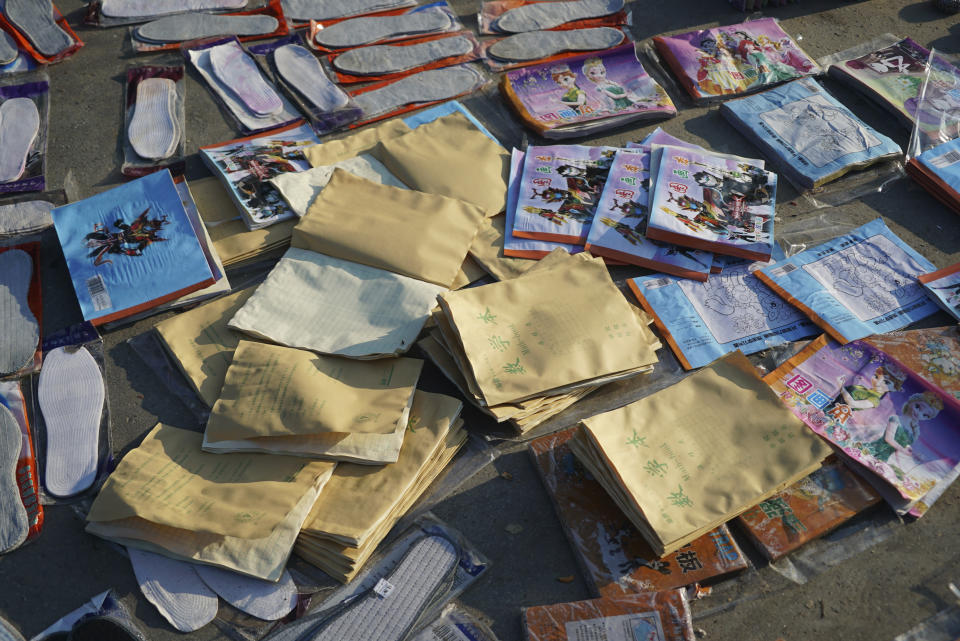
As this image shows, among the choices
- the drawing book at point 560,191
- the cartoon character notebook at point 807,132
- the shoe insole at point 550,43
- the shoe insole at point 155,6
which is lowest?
the cartoon character notebook at point 807,132

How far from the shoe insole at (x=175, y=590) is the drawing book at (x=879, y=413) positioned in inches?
75.1

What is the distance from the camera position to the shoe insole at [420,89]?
3693 millimetres

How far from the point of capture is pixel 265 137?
11.2ft

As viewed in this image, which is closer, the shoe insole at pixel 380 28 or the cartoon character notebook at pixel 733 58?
the cartoon character notebook at pixel 733 58

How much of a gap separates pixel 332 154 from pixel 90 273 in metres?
1.08

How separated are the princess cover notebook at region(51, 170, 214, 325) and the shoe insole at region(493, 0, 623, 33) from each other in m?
2.05

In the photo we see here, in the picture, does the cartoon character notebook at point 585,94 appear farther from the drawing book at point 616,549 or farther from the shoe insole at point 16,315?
the shoe insole at point 16,315

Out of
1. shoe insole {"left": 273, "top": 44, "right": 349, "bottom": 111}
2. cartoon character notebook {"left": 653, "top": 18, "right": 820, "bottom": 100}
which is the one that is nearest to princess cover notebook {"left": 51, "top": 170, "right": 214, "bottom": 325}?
shoe insole {"left": 273, "top": 44, "right": 349, "bottom": 111}

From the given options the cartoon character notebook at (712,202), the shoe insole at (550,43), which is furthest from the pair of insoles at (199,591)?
the shoe insole at (550,43)

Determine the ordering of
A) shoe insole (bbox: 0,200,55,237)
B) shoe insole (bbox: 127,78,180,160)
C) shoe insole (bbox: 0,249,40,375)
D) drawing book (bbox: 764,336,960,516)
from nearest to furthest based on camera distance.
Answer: drawing book (bbox: 764,336,960,516) → shoe insole (bbox: 0,249,40,375) → shoe insole (bbox: 0,200,55,237) → shoe insole (bbox: 127,78,180,160)

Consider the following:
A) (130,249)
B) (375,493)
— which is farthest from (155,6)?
(375,493)

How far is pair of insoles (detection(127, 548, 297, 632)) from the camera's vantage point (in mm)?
2146

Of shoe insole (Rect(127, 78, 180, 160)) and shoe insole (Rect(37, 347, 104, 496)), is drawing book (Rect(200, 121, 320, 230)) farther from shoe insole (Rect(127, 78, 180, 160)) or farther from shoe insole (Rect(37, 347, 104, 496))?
shoe insole (Rect(37, 347, 104, 496))

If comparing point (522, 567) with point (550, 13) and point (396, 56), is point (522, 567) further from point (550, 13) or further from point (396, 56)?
point (550, 13)
